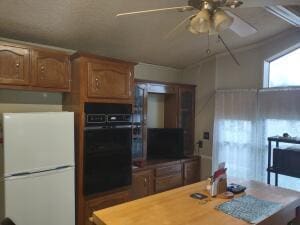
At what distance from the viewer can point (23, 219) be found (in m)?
2.24

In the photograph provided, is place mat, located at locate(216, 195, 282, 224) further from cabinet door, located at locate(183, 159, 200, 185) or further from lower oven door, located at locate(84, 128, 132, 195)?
cabinet door, located at locate(183, 159, 200, 185)

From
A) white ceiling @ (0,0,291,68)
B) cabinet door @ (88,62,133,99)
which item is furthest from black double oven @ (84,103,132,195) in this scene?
white ceiling @ (0,0,291,68)

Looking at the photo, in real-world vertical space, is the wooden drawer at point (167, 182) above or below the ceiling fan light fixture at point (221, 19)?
below

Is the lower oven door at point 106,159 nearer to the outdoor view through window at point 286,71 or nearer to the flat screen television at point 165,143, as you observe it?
the flat screen television at point 165,143

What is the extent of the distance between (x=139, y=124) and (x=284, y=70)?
2234mm

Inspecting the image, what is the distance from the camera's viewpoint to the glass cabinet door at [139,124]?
11.7 feet

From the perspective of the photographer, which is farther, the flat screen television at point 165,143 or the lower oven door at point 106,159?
the flat screen television at point 165,143

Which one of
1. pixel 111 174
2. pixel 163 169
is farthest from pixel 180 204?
pixel 163 169

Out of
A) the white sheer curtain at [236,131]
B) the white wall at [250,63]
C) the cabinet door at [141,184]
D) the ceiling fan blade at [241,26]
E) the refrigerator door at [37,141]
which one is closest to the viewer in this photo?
the ceiling fan blade at [241,26]

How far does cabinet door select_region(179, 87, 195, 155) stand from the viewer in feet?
13.9

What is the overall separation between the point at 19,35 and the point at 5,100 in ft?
2.34

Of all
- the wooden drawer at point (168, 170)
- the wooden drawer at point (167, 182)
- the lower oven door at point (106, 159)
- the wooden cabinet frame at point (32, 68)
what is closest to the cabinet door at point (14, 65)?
the wooden cabinet frame at point (32, 68)

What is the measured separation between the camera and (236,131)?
3846mm

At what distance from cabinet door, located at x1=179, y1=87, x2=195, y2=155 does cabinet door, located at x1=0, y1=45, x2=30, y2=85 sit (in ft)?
8.24
